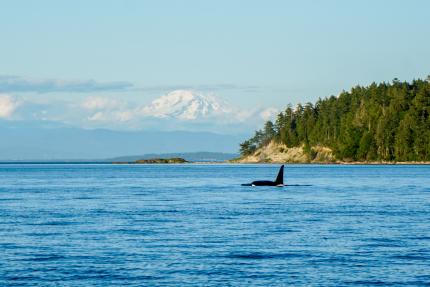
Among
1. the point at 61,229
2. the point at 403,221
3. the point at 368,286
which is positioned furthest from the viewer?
the point at 403,221

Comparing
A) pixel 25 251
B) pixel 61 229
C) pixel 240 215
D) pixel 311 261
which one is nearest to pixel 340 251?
pixel 311 261

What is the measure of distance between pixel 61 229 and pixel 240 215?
673 inches

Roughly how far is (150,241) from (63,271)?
468 inches

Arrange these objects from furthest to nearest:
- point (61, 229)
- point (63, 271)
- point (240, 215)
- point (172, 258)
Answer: point (240, 215)
point (61, 229)
point (172, 258)
point (63, 271)

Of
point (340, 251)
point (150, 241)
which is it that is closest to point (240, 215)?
point (150, 241)

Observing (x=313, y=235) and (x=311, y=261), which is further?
(x=313, y=235)

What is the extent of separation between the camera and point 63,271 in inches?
1720

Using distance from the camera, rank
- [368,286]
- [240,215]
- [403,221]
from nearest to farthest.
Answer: [368,286] → [403,221] → [240,215]

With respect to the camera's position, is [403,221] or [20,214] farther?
[20,214]

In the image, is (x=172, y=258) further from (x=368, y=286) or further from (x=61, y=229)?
(x=61, y=229)

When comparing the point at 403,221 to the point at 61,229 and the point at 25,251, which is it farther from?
the point at 25,251

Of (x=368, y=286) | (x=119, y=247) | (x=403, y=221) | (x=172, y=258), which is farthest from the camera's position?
(x=403, y=221)

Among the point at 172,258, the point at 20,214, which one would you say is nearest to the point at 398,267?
the point at 172,258

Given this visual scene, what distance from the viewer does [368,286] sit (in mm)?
39875
